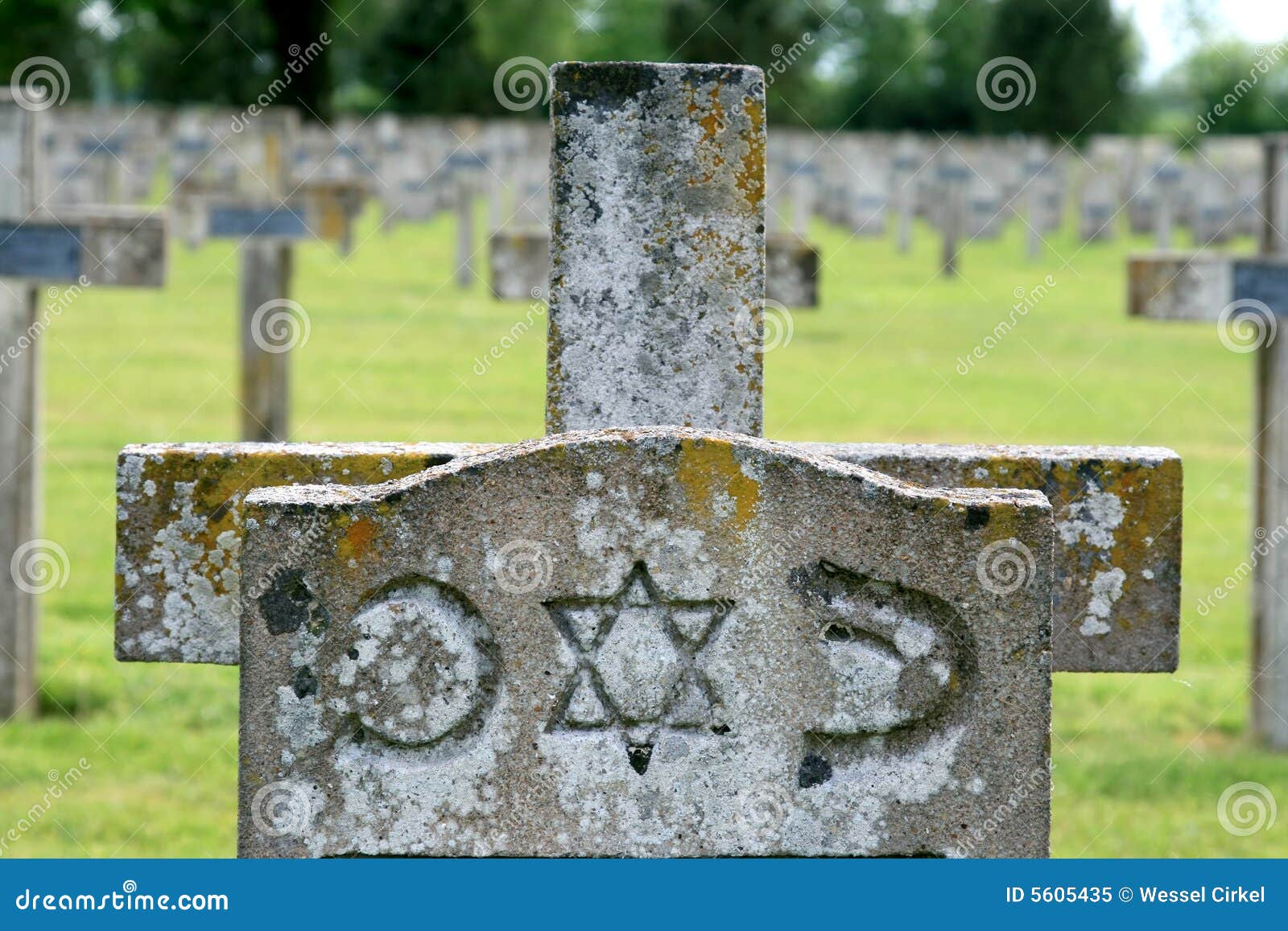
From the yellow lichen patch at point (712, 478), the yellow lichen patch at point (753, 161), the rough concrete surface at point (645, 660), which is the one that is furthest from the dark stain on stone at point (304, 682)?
the yellow lichen patch at point (753, 161)

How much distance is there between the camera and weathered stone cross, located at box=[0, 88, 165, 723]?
6.31 metres

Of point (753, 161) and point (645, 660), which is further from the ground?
point (753, 161)

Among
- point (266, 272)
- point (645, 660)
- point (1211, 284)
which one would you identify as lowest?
point (645, 660)

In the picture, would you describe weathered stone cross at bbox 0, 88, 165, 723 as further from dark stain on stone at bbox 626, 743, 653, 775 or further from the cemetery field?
dark stain on stone at bbox 626, 743, 653, 775

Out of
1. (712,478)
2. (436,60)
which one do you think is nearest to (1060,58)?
(436,60)

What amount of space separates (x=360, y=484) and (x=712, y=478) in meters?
0.72

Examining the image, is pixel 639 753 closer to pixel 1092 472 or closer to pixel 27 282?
pixel 1092 472

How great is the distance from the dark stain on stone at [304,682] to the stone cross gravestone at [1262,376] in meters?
4.77

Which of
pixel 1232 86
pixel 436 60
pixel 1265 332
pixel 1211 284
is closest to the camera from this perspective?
pixel 1211 284

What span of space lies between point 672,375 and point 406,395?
10.9 metres

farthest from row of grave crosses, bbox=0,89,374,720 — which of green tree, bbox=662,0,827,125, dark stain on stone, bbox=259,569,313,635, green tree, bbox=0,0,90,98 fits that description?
green tree, bbox=662,0,827,125

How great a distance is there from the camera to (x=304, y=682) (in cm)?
228

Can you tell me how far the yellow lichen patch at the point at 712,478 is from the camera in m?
2.24

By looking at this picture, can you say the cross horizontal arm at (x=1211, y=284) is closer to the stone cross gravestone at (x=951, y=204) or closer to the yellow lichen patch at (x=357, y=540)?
the yellow lichen patch at (x=357, y=540)
